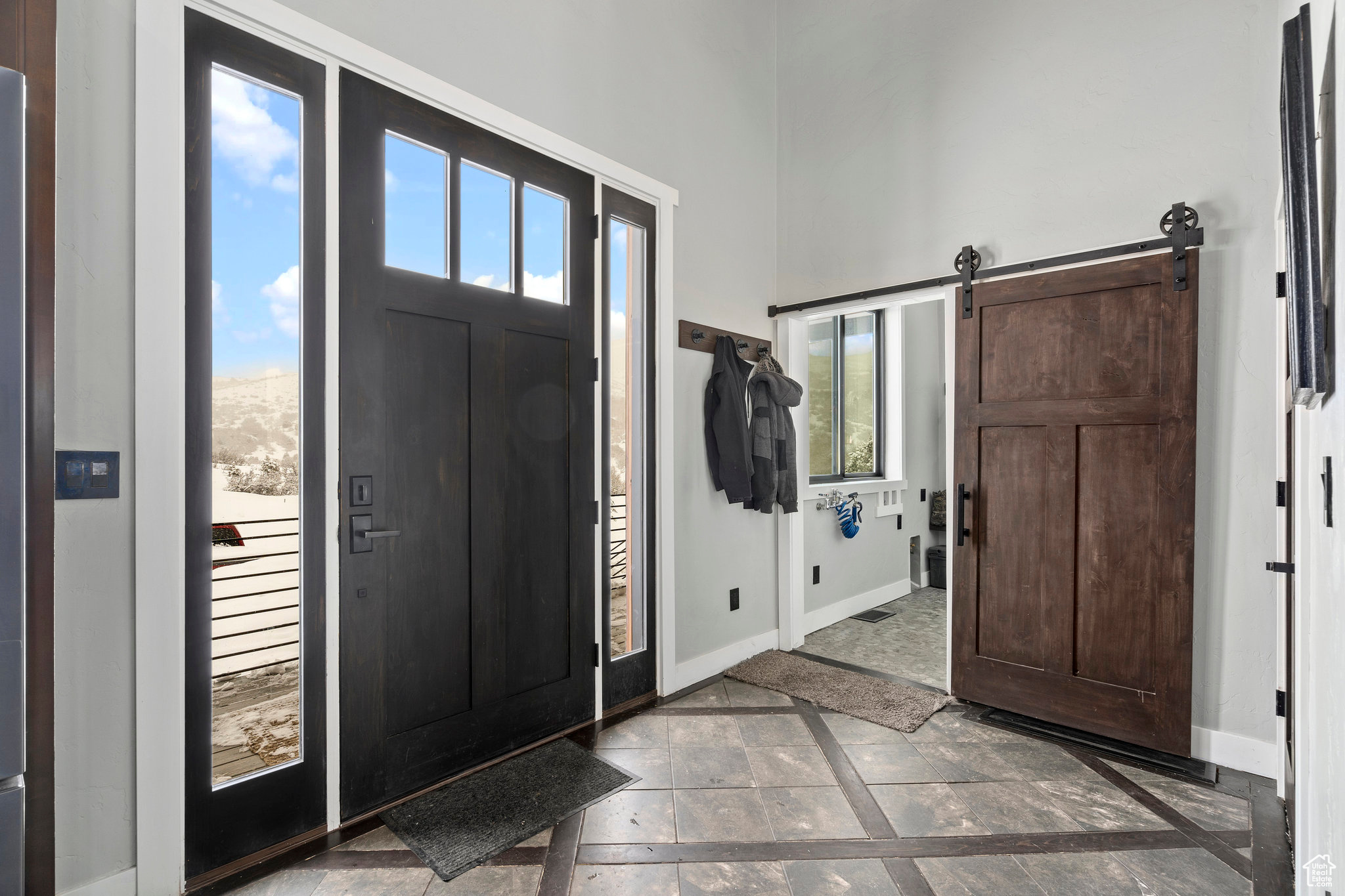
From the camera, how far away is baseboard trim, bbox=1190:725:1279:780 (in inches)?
91.7

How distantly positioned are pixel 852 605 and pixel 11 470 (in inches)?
169

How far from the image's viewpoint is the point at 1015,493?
2879mm

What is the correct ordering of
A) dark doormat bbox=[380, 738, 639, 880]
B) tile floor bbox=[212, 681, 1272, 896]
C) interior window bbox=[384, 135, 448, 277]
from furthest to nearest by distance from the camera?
interior window bbox=[384, 135, 448, 277] → dark doormat bbox=[380, 738, 639, 880] → tile floor bbox=[212, 681, 1272, 896]

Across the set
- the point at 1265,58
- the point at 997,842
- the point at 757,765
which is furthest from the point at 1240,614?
the point at 1265,58

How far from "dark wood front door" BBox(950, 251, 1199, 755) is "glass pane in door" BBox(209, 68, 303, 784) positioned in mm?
2729

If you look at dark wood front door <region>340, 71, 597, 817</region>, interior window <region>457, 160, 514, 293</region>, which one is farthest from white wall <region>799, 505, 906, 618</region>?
interior window <region>457, 160, 514, 293</region>

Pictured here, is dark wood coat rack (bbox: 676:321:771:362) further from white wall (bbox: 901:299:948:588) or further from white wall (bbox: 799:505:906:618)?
white wall (bbox: 901:299:948:588)

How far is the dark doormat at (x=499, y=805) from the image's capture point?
6.29 feet

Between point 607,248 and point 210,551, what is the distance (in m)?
1.90

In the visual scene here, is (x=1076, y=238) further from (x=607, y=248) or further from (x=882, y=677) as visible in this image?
(x=882, y=677)

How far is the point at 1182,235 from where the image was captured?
8.04ft

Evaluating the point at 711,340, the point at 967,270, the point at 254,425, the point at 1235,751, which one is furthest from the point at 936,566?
the point at 254,425

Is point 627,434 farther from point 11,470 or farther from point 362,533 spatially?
point 11,470

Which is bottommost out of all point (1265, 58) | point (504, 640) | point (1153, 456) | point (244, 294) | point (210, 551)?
point (504, 640)
